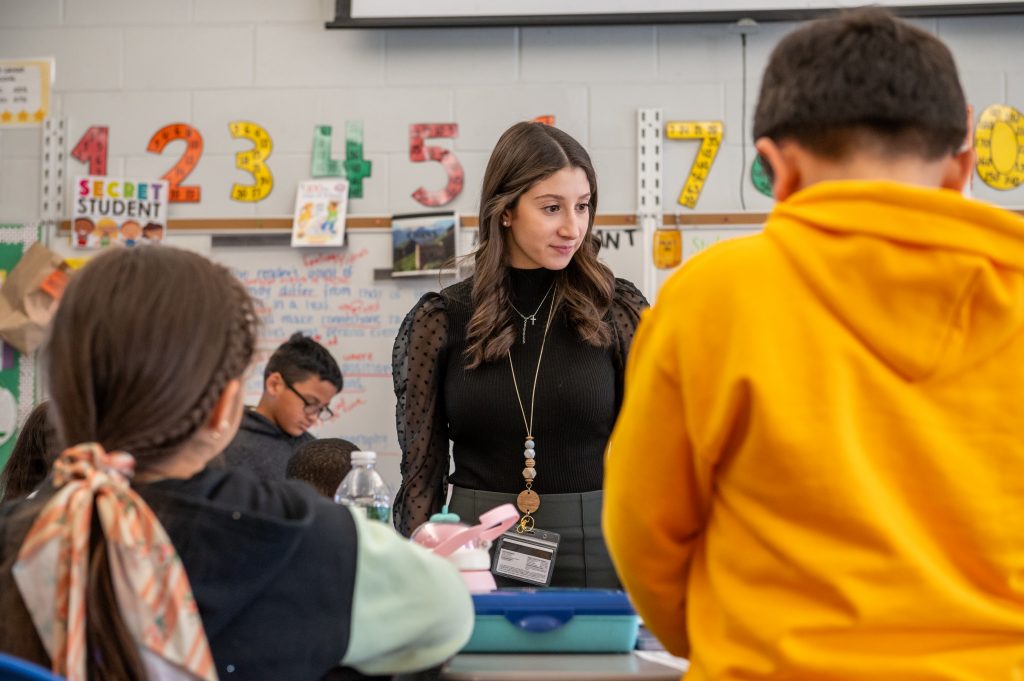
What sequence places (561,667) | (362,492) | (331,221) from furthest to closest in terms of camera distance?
(331,221), (362,492), (561,667)

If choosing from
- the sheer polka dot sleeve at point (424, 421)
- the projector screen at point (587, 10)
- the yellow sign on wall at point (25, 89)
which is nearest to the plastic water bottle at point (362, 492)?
the sheer polka dot sleeve at point (424, 421)

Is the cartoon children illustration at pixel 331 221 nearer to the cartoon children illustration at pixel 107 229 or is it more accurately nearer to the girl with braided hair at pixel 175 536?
the cartoon children illustration at pixel 107 229

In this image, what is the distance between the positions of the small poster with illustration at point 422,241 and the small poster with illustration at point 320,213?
0.17 metres

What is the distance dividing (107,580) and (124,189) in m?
2.95

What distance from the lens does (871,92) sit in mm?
984

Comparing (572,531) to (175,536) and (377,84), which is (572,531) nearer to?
(175,536)

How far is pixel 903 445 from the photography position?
3.13ft

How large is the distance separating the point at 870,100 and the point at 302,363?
8.42ft

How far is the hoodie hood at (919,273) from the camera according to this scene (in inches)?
37.3

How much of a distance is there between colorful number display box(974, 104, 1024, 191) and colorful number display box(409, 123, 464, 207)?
162 centimetres

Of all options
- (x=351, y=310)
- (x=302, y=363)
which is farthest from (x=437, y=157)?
(x=302, y=363)

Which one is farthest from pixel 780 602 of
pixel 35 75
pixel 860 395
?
pixel 35 75

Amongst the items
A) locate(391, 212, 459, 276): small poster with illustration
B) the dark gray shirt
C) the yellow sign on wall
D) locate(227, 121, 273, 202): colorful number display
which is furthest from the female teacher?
the yellow sign on wall

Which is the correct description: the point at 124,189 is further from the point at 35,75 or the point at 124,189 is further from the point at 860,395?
the point at 860,395
